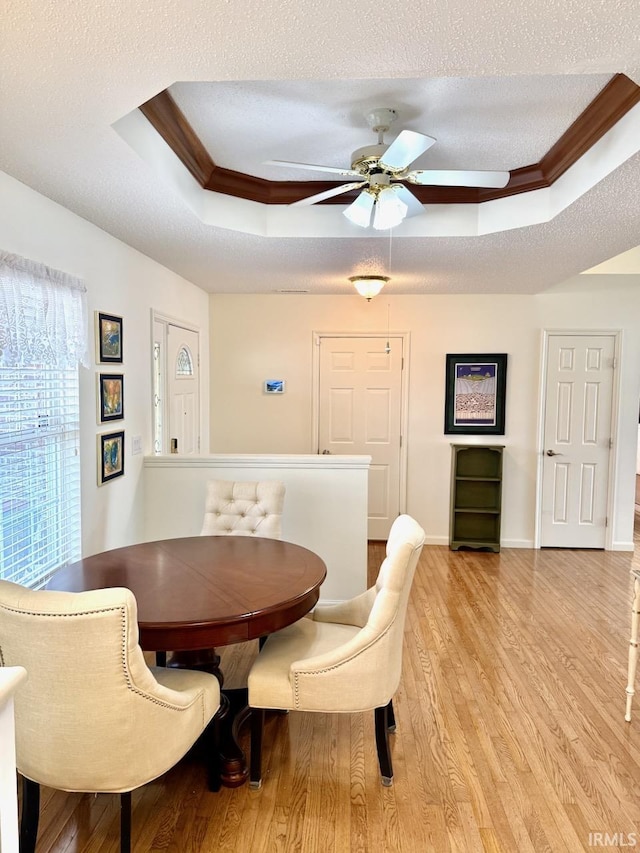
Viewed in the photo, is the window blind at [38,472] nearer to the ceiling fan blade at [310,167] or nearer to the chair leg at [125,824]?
the chair leg at [125,824]

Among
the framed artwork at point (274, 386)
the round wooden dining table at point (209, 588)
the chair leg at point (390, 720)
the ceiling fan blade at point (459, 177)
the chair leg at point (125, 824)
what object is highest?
the ceiling fan blade at point (459, 177)

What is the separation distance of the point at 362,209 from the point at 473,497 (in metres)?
3.51

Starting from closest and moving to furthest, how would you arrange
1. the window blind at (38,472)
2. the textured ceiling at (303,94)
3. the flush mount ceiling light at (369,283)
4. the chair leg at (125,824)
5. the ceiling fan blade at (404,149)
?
the textured ceiling at (303,94) → the chair leg at (125,824) → the ceiling fan blade at (404,149) → the window blind at (38,472) → the flush mount ceiling light at (369,283)

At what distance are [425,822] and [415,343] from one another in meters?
3.97

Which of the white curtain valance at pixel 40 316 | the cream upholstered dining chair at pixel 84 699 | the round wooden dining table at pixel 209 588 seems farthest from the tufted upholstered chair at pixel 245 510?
the cream upholstered dining chair at pixel 84 699

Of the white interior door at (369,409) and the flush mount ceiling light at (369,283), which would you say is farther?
the white interior door at (369,409)

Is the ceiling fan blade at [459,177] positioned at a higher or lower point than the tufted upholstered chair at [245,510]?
higher

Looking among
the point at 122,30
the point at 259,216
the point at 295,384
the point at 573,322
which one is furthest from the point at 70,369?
the point at 573,322

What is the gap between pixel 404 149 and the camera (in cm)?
183

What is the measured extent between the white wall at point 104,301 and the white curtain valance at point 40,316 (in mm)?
93

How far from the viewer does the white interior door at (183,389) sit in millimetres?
4082

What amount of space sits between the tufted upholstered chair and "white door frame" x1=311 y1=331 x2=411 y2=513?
2.15 m

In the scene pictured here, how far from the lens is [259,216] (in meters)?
2.96

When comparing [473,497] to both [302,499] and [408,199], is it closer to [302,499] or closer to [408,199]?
[302,499]
